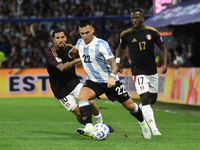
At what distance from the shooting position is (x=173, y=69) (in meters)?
13.9

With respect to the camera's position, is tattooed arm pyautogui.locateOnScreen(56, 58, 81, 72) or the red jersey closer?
tattooed arm pyautogui.locateOnScreen(56, 58, 81, 72)

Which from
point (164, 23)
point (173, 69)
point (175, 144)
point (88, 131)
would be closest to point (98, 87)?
point (88, 131)

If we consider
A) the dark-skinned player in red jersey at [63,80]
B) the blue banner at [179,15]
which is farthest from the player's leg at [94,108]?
the blue banner at [179,15]

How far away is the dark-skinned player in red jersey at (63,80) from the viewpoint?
7836 mm

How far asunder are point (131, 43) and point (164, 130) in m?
1.77

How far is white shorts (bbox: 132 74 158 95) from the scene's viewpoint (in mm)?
7867

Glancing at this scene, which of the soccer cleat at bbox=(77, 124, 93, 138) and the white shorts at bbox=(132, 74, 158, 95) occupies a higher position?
the white shorts at bbox=(132, 74, 158, 95)

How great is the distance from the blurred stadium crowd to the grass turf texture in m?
4.14

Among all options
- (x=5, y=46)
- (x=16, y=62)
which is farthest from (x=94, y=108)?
(x=5, y=46)

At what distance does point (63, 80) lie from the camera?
8.10 meters

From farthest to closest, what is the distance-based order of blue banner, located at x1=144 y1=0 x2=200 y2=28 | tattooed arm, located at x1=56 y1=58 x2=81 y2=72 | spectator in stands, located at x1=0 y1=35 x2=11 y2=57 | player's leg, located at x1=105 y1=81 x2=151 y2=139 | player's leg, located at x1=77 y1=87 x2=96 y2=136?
1. spectator in stands, located at x1=0 y1=35 x2=11 y2=57
2. blue banner, located at x1=144 y1=0 x2=200 y2=28
3. player's leg, located at x1=105 y1=81 x2=151 y2=139
4. tattooed arm, located at x1=56 y1=58 x2=81 y2=72
5. player's leg, located at x1=77 y1=87 x2=96 y2=136

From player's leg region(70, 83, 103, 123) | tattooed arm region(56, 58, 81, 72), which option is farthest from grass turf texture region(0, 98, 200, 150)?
tattooed arm region(56, 58, 81, 72)

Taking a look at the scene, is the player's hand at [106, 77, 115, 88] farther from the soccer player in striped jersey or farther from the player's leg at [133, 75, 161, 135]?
the player's leg at [133, 75, 161, 135]

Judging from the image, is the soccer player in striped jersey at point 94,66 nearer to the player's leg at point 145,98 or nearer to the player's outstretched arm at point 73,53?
the player's outstretched arm at point 73,53
